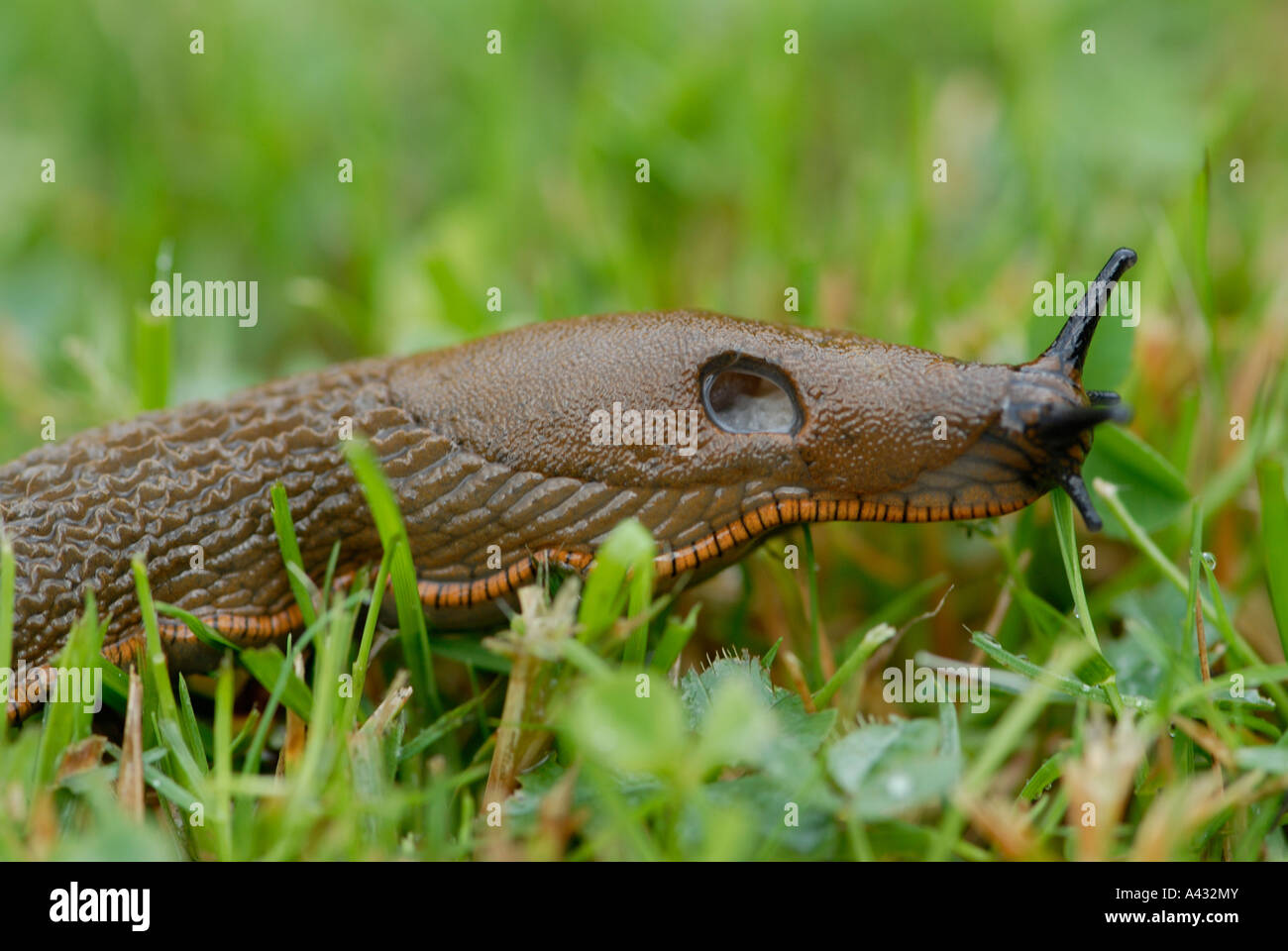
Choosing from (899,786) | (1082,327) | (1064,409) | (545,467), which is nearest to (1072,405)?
(1064,409)

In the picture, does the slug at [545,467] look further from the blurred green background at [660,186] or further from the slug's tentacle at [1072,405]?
the blurred green background at [660,186]

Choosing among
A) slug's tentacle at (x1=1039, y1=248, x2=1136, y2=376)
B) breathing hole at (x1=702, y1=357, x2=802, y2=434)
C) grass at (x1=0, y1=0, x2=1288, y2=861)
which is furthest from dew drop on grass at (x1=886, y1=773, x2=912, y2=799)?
slug's tentacle at (x1=1039, y1=248, x2=1136, y2=376)

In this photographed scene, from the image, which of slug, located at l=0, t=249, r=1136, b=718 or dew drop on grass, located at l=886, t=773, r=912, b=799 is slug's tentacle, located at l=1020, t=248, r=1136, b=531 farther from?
dew drop on grass, located at l=886, t=773, r=912, b=799

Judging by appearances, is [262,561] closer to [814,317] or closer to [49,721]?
[49,721]

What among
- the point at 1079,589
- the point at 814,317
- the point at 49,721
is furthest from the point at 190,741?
the point at 814,317

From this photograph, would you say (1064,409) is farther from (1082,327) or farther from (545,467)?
(545,467)

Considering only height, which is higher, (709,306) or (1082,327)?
(709,306)

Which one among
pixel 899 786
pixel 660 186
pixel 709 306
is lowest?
pixel 899 786
